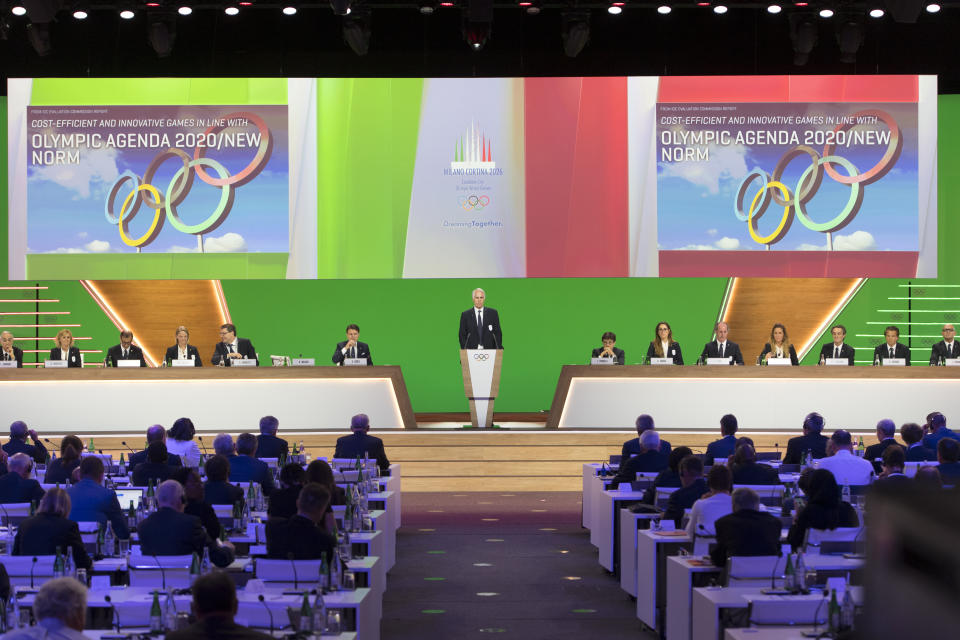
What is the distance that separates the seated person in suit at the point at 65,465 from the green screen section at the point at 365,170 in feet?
20.8

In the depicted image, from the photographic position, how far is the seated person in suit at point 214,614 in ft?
9.52

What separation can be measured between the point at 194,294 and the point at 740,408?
27.0ft

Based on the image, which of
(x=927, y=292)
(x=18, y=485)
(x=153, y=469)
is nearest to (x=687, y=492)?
(x=153, y=469)

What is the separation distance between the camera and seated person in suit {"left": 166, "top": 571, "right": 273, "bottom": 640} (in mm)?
2902

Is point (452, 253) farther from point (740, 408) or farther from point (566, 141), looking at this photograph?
point (740, 408)

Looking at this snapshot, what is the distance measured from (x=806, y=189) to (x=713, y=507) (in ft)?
29.6

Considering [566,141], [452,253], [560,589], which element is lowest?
[560,589]

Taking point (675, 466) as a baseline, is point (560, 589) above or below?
below

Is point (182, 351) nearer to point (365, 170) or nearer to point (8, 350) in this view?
point (8, 350)

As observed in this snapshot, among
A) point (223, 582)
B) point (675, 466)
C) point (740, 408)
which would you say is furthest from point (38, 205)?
point (223, 582)

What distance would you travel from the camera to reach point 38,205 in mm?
13805

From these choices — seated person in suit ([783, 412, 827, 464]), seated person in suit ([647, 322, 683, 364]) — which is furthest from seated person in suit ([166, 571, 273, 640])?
seated person in suit ([647, 322, 683, 364])

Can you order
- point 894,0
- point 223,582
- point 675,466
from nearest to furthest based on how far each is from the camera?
point 223,582 → point 675,466 → point 894,0

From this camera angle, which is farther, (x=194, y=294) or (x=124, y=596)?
(x=194, y=294)
